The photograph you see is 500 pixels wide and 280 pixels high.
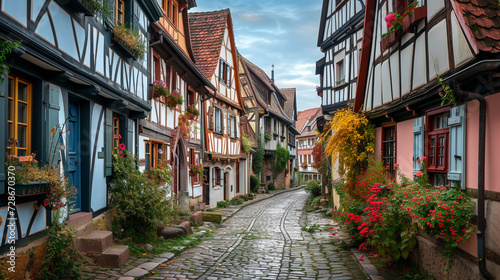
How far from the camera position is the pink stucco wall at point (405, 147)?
771cm

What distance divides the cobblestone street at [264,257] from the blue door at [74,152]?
1.99m

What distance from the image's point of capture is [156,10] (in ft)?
36.2

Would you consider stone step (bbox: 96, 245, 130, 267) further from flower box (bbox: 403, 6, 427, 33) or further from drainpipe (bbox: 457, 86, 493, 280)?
flower box (bbox: 403, 6, 427, 33)

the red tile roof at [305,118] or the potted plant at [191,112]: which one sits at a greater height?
the red tile roof at [305,118]

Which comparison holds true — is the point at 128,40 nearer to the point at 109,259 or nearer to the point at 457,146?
the point at 109,259

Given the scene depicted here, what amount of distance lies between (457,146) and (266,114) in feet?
80.7

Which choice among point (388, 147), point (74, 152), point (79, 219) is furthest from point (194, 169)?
point (79, 219)

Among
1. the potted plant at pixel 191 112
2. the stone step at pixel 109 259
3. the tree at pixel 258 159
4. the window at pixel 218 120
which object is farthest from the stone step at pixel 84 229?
the tree at pixel 258 159

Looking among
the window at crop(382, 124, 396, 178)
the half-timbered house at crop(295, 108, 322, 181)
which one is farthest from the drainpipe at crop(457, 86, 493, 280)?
the half-timbered house at crop(295, 108, 322, 181)

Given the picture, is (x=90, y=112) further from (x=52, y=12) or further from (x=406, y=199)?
(x=406, y=199)

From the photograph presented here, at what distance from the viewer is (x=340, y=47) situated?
51.1ft

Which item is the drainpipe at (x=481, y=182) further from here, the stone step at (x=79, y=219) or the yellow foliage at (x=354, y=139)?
the stone step at (x=79, y=219)

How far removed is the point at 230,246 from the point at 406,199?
495 cm

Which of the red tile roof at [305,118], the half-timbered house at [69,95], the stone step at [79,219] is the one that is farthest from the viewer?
the red tile roof at [305,118]
